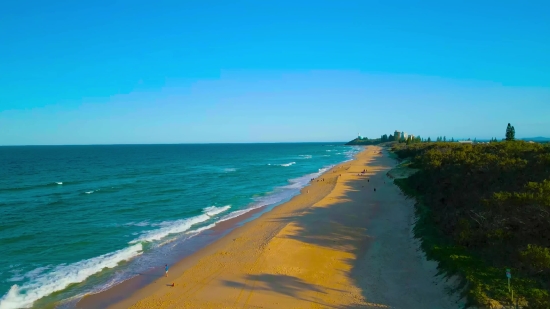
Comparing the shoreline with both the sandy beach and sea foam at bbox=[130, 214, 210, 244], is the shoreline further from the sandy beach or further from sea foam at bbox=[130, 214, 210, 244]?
sea foam at bbox=[130, 214, 210, 244]

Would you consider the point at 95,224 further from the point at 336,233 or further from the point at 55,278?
the point at 336,233

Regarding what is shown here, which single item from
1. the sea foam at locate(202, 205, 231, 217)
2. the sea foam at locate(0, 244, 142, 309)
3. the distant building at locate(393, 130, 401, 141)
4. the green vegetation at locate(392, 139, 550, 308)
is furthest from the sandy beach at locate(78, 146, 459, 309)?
the distant building at locate(393, 130, 401, 141)

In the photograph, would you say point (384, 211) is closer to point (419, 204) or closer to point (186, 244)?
point (419, 204)

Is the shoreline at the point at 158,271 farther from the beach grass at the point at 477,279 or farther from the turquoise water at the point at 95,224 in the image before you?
the beach grass at the point at 477,279

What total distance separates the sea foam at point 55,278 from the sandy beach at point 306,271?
86.8 inches

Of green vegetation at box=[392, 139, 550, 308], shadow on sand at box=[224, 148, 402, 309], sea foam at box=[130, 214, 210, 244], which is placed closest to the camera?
green vegetation at box=[392, 139, 550, 308]

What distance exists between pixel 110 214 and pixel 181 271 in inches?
604

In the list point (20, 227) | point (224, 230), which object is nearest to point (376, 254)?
point (224, 230)

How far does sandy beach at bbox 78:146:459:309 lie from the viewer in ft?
43.1

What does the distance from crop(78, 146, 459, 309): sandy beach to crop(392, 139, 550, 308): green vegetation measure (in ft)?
3.66

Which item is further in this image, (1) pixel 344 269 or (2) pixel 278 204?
(2) pixel 278 204

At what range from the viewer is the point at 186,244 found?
2139cm

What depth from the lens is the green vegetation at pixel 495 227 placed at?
444 inches

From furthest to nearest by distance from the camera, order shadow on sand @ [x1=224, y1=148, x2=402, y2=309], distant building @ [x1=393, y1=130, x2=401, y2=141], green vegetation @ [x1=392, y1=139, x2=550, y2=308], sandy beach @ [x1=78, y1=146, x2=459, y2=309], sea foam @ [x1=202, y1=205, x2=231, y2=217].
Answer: distant building @ [x1=393, y1=130, x2=401, y2=141] → sea foam @ [x1=202, y1=205, x2=231, y2=217] → shadow on sand @ [x1=224, y1=148, x2=402, y2=309] → sandy beach @ [x1=78, y1=146, x2=459, y2=309] → green vegetation @ [x1=392, y1=139, x2=550, y2=308]
